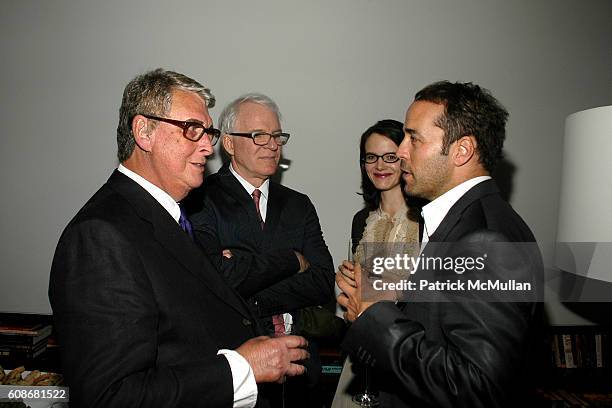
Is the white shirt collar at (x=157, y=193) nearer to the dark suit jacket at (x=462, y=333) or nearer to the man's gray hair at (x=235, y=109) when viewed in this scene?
the dark suit jacket at (x=462, y=333)

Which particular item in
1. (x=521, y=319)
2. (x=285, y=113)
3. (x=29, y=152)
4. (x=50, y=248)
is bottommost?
(x=50, y=248)

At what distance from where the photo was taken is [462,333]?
1105mm

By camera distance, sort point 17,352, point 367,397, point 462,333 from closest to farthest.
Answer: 1. point 462,333
2. point 367,397
3. point 17,352

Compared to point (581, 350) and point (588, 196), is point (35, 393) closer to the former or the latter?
point (588, 196)

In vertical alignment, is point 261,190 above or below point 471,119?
below

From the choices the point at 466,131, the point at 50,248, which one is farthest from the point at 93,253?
the point at 50,248

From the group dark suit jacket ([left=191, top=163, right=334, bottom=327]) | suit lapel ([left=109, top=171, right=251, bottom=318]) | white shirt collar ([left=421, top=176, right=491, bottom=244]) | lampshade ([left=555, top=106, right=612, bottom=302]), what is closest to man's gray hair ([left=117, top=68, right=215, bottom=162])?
suit lapel ([left=109, top=171, right=251, bottom=318])

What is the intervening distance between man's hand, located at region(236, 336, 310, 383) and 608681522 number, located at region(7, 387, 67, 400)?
111 cm

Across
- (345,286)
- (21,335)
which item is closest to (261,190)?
(345,286)

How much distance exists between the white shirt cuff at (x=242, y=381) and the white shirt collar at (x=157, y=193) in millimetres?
488

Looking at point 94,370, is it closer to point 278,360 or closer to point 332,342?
point 278,360

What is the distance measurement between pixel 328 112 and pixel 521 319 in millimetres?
2213

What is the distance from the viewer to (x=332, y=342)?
9.77 feet

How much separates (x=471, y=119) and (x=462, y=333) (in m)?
0.71
